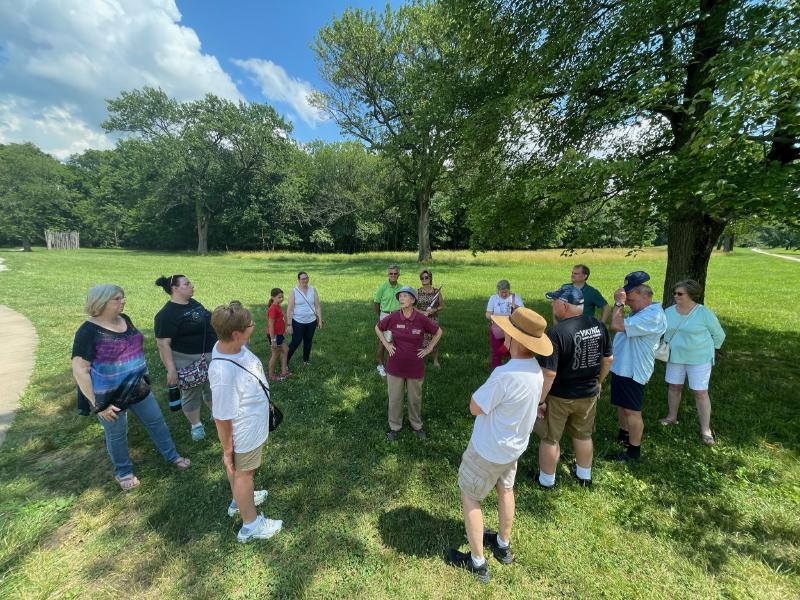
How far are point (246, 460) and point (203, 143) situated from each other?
46.9m

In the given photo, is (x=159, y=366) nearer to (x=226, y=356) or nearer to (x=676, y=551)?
(x=226, y=356)

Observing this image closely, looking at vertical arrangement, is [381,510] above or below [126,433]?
below

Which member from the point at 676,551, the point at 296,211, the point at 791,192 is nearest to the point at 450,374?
the point at 676,551

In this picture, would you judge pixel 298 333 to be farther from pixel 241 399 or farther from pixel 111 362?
pixel 241 399

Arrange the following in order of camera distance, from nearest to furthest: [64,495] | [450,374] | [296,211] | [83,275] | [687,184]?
1. [64,495]
2. [687,184]
3. [450,374]
4. [83,275]
5. [296,211]

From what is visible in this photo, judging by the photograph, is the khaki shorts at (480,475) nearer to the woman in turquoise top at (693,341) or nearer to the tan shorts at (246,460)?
the tan shorts at (246,460)

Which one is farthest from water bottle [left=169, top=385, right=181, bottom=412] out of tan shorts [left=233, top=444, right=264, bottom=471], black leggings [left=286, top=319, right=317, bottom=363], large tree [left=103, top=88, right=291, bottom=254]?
large tree [left=103, top=88, right=291, bottom=254]

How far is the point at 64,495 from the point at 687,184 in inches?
315

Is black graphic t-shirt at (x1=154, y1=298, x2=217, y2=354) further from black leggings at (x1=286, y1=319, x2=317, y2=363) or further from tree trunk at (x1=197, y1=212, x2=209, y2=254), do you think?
tree trunk at (x1=197, y1=212, x2=209, y2=254)

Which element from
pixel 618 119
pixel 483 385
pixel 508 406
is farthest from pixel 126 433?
pixel 618 119

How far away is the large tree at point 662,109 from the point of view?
4.02 metres

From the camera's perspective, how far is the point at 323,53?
2503cm

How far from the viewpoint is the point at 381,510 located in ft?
11.4

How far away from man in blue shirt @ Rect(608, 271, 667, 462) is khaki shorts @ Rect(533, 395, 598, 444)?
0.81 meters
